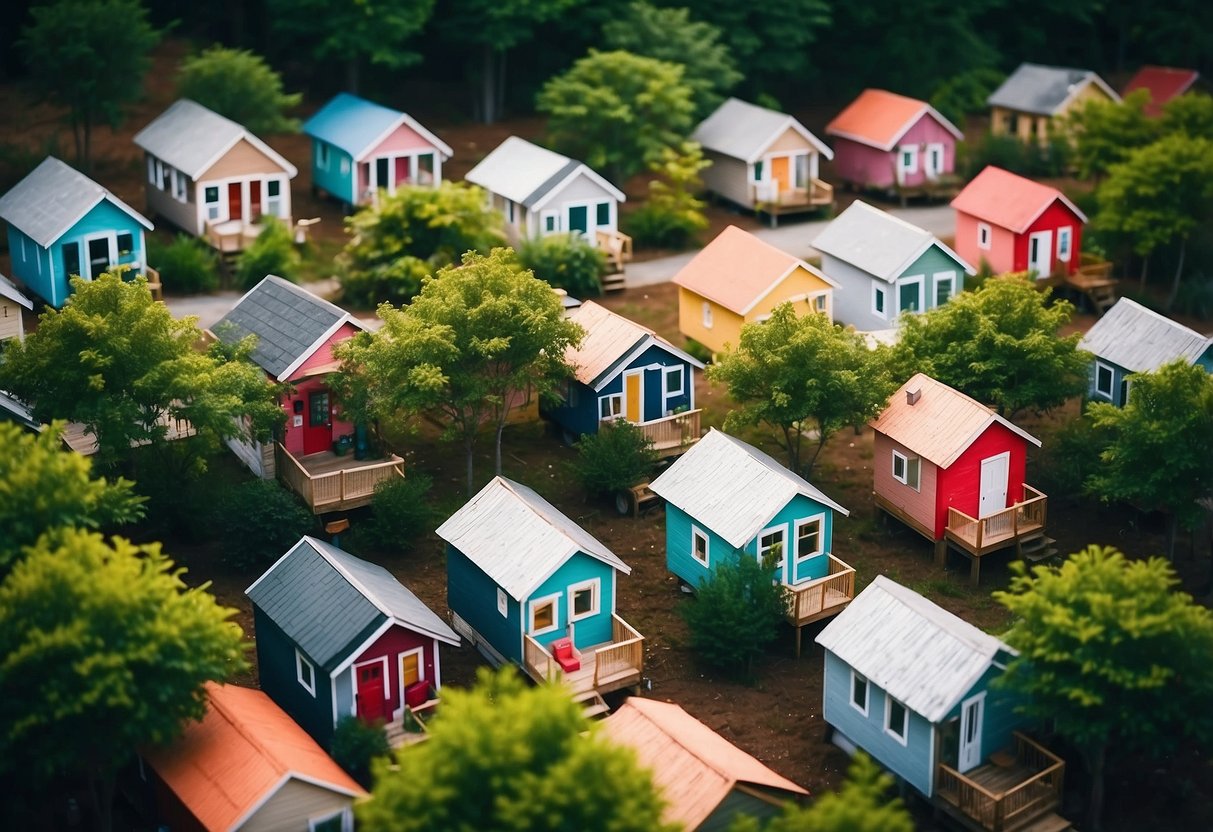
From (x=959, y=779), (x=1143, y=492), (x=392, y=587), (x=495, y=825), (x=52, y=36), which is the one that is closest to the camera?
(x=495, y=825)

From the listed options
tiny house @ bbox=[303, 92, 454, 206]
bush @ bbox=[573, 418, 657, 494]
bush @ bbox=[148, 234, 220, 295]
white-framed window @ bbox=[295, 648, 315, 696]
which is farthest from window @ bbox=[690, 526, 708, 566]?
tiny house @ bbox=[303, 92, 454, 206]

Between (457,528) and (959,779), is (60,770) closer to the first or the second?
(457,528)

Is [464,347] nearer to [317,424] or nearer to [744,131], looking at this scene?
[317,424]

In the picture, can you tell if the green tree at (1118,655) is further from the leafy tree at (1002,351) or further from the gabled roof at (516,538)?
the leafy tree at (1002,351)

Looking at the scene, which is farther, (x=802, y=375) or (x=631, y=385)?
(x=631, y=385)

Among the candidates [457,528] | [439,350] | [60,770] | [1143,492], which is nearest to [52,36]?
[439,350]

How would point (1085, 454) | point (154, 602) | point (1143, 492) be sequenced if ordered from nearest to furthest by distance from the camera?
point (154, 602)
point (1143, 492)
point (1085, 454)

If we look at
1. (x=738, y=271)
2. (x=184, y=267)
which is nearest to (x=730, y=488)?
(x=738, y=271)
